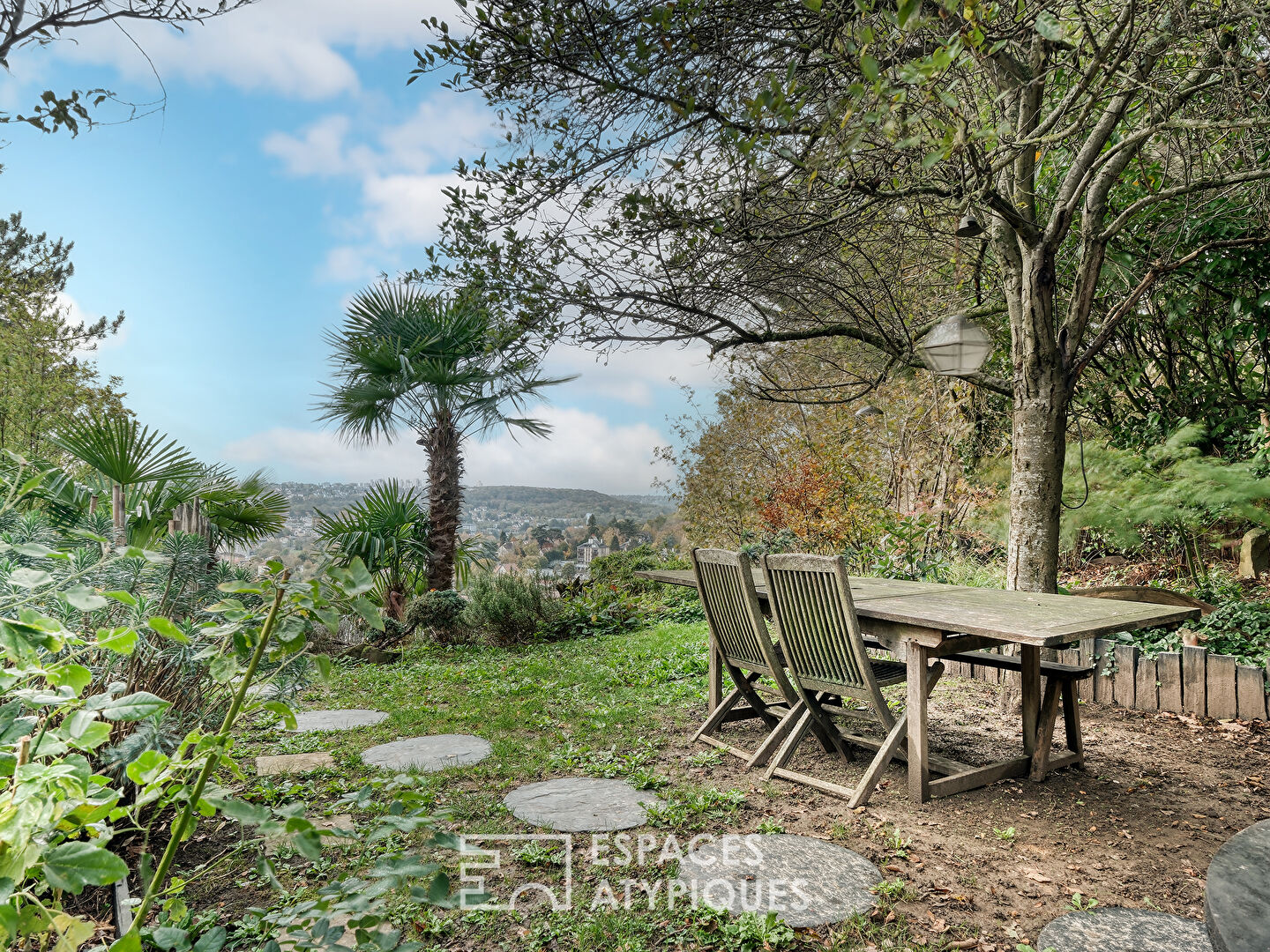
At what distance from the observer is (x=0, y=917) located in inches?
33.0

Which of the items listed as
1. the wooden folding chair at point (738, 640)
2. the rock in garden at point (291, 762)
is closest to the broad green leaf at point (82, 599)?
the rock in garden at point (291, 762)

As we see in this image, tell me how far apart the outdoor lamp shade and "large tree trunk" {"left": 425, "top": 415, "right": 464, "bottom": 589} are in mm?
5872

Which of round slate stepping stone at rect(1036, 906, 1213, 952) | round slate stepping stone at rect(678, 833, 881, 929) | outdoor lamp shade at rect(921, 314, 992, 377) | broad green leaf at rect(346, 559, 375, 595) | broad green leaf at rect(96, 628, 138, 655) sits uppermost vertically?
outdoor lamp shade at rect(921, 314, 992, 377)

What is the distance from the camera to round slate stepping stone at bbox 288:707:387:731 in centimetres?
439

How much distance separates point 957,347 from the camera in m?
4.63

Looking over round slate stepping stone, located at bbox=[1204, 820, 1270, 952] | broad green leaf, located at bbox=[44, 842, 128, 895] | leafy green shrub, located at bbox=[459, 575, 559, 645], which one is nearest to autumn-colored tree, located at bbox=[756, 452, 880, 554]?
leafy green shrub, located at bbox=[459, 575, 559, 645]

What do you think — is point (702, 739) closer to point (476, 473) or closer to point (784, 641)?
point (784, 641)

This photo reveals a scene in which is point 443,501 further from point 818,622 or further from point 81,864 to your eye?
point 81,864

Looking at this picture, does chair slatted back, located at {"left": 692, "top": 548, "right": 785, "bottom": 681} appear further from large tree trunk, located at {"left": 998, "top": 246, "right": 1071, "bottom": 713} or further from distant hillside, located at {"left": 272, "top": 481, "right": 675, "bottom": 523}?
distant hillside, located at {"left": 272, "top": 481, "right": 675, "bottom": 523}

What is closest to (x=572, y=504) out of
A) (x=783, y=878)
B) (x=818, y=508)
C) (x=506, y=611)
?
(x=818, y=508)

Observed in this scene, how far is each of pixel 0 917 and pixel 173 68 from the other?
337 centimetres

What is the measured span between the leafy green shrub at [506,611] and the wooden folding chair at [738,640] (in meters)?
4.05

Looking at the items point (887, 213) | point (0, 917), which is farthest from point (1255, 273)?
point (0, 917)

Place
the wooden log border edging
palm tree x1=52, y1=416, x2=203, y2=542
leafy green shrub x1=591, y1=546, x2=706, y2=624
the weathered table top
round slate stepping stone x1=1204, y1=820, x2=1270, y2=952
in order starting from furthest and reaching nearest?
1. leafy green shrub x1=591, y1=546, x2=706, y2=624
2. palm tree x1=52, y1=416, x2=203, y2=542
3. the wooden log border edging
4. the weathered table top
5. round slate stepping stone x1=1204, y1=820, x2=1270, y2=952
